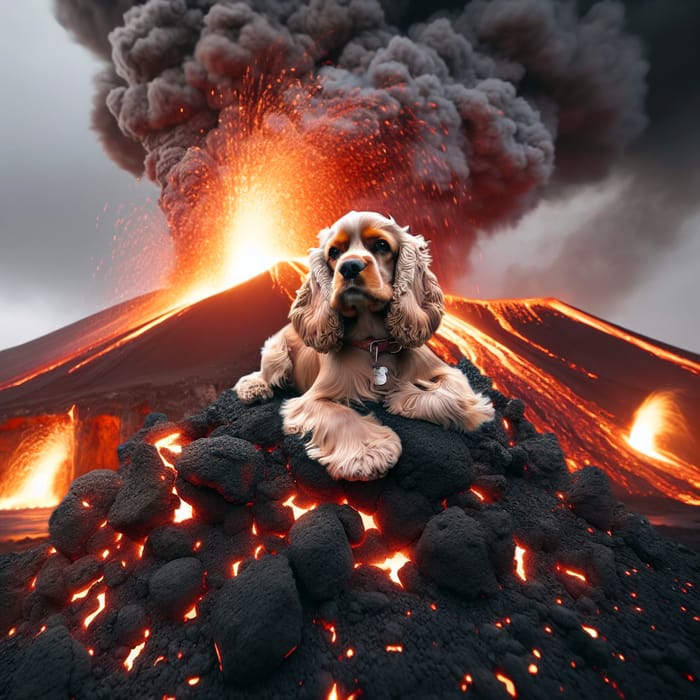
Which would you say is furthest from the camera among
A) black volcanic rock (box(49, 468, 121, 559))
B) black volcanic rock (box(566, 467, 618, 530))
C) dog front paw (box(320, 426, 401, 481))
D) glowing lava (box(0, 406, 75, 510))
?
glowing lava (box(0, 406, 75, 510))

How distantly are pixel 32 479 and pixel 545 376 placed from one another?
55.7ft

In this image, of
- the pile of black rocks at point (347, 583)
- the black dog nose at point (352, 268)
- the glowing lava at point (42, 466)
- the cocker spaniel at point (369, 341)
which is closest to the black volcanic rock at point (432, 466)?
the pile of black rocks at point (347, 583)

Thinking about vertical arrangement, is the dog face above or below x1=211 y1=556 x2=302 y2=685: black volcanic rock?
above

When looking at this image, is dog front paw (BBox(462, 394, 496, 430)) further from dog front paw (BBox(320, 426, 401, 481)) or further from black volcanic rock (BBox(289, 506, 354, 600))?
black volcanic rock (BBox(289, 506, 354, 600))

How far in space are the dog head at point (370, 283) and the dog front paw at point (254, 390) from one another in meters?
0.73

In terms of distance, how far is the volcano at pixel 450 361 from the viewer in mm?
8531

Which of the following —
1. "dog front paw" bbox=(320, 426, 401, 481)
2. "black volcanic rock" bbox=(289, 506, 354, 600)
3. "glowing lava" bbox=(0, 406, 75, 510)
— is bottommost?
"glowing lava" bbox=(0, 406, 75, 510)

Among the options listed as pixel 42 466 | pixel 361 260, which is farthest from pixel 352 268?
pixel 42 466

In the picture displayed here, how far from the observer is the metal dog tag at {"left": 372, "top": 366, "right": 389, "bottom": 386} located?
269 centimetres

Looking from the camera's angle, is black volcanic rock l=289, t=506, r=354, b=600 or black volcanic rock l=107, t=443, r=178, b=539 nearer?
black volcanic rock l=289, t=506, r=354, b=600

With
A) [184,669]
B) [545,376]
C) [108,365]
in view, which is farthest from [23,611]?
[545,376]

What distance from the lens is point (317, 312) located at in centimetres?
265

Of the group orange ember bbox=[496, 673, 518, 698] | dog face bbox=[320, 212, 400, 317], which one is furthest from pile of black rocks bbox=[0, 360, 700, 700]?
dog face bbox=[320, 212, 400, 317]

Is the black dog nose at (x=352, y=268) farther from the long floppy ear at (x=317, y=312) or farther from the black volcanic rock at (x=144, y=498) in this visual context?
the black volcanic rock at (x=144, y=498)
